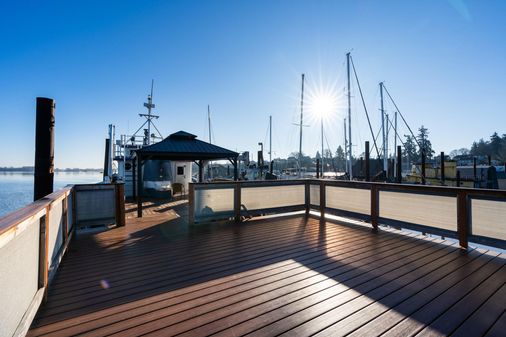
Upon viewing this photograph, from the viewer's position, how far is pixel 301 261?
11.5 ft

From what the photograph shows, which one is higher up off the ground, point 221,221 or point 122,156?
point 122,156

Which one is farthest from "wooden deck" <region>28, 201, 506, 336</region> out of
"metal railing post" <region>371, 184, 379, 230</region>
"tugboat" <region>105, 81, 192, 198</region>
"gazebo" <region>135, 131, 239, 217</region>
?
"tugboat" <region>105, 81, 192, 198</region>

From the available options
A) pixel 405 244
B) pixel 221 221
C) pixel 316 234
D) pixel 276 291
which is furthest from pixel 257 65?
pixel 276 291

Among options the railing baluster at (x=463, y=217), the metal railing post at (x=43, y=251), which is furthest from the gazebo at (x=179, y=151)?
the railing baluster at (x=463, y=217)

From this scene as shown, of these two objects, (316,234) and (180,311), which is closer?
(180,311)

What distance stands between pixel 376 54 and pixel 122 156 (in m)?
14.6

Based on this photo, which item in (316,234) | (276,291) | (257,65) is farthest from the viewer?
(257,65)

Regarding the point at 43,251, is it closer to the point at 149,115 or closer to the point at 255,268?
the point at 255,268

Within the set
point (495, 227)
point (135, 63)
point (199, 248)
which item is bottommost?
point (199, 248)

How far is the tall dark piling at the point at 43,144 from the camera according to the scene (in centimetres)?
441

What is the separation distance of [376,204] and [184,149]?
5.71m

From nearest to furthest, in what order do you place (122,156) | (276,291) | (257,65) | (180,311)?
1. (180,311)
2. (276,291)
3. (257,65)
4. (122,156)

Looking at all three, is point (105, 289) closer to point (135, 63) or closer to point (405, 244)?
point (405, 244)

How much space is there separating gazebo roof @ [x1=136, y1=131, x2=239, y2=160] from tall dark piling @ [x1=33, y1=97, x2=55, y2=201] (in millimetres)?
2581
